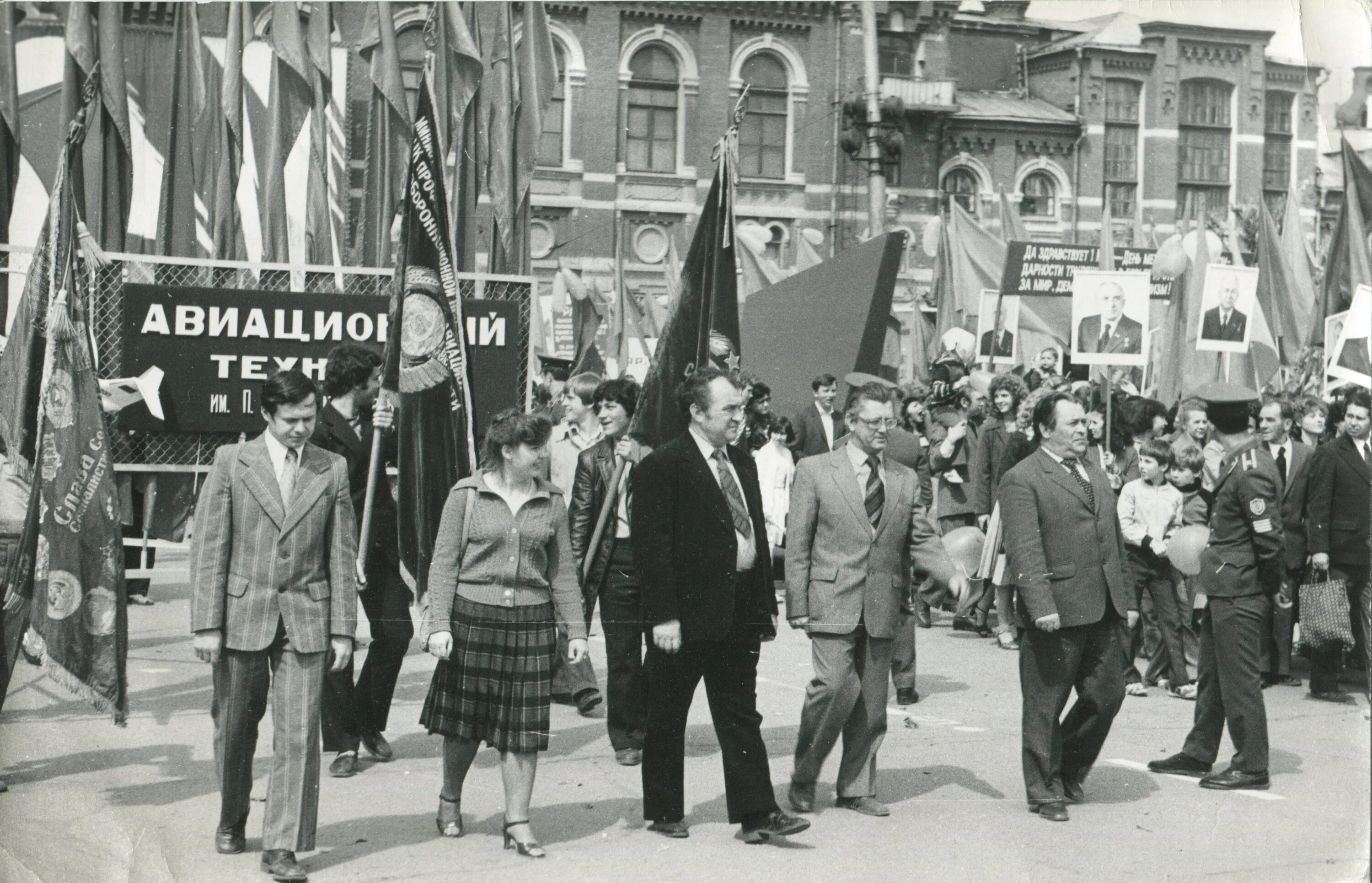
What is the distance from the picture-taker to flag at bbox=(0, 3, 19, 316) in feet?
25.1

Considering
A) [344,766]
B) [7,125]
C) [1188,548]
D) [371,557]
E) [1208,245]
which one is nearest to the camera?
[344,766]

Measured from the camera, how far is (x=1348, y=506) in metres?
9.70

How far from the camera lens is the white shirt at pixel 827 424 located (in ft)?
43.2

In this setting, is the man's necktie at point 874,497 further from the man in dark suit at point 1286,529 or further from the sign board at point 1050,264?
the sign board at point 1050,264

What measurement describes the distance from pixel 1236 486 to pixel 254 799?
509 centimetres

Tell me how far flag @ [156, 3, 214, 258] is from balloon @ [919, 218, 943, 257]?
1301 centimetres

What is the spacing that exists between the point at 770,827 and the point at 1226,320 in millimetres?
9732

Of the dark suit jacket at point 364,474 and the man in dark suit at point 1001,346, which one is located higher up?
the man in dark suit at point 1001,346

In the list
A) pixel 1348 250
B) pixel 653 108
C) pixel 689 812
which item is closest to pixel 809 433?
pixel 1348 250

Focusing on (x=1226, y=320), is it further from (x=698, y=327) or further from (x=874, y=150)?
(x=698, y=327)

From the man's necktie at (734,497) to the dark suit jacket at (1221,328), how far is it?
9.00 m

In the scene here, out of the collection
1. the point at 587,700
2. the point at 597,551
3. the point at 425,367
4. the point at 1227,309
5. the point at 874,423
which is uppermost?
the point at 1227,309

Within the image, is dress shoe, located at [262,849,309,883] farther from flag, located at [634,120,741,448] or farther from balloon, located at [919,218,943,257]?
balloon, located at [919,218,943,257]

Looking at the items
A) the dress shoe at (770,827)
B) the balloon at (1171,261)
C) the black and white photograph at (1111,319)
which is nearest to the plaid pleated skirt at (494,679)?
the dress shoe at (770,827)
